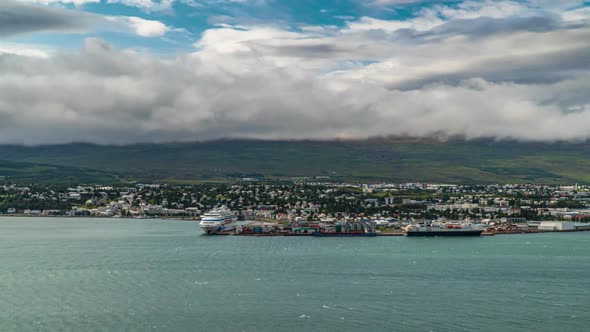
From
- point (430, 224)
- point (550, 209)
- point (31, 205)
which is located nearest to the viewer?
point (430, 224)

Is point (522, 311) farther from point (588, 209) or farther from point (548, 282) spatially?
point (588, 209)

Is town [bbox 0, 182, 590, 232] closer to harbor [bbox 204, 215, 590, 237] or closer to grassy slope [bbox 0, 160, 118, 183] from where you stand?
harbor [bbox 204, 215, 590, 237]

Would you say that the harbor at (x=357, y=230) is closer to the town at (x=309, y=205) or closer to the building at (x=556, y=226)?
the building at (x=556, y=226)

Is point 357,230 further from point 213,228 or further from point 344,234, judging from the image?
point 213,228

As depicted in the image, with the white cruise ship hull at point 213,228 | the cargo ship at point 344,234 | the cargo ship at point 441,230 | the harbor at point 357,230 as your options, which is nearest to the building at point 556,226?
the harbor at point 357,230

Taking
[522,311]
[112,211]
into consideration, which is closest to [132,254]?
[522,311]

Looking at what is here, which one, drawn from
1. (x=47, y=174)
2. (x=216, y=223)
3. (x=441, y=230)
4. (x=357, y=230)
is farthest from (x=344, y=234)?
(x=47, y=174)
